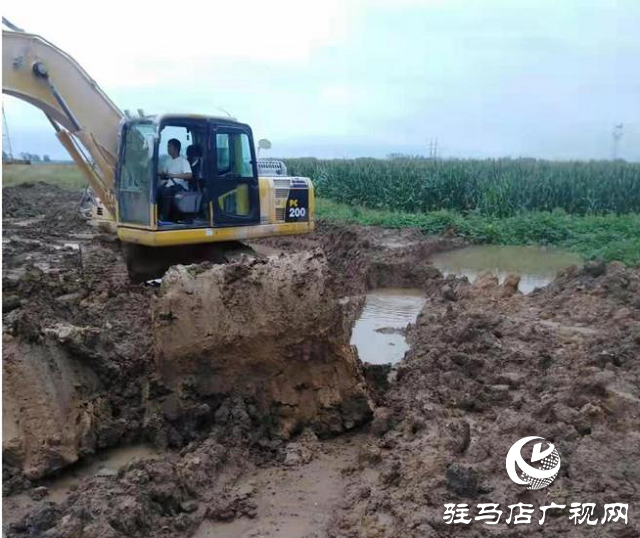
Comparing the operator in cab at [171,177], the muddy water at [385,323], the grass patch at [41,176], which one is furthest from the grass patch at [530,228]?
the grass patch at [41,176]

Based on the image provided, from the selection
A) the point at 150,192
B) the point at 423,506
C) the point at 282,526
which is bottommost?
the point at 282,526

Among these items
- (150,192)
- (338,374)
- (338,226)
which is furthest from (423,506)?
(338,226)

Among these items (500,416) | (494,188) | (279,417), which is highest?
(494,188)

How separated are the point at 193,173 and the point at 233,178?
1.47ft

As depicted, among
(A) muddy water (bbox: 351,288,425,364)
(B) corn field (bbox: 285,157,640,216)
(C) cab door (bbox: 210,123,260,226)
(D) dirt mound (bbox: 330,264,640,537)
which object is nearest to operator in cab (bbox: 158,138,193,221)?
(C) cab door (bbox: 210,123,260,226)

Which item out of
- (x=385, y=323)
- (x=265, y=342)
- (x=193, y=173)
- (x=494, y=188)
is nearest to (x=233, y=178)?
(x=193, y=173)

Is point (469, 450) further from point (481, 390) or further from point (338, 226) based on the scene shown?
point (338, 226)

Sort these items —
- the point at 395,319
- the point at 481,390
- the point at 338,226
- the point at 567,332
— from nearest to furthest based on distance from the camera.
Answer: the point at 481,390 → the point at 567,332 → the point at 395,319 → the point at 338,226

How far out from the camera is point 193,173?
22.9 ft

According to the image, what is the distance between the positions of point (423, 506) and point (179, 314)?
216 centimetres

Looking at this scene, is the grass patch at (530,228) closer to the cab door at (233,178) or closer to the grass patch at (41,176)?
the cab door at (233,178)

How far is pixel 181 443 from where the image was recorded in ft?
14.2
